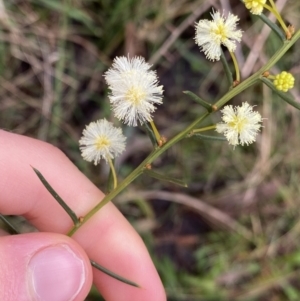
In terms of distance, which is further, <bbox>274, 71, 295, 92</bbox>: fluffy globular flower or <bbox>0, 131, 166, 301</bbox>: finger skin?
<bbox>0, 131, 166, 301</bbox>: finger skin

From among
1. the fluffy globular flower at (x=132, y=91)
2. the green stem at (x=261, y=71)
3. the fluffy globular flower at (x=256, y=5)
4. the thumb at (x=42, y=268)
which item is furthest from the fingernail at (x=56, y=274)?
the fluffy globular flower at (x=256, y=5)

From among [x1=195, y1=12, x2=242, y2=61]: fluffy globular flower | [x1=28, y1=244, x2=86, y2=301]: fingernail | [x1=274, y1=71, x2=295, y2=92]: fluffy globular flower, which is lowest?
[x1=28, y1=244, x2=86, y2=301]: fingernail

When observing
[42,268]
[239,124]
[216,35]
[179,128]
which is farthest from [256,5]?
[179,128]

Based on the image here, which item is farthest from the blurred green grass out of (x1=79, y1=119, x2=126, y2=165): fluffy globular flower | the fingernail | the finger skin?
(x1=79, y1=119, x2=126, y2=165): fluffy globular flower

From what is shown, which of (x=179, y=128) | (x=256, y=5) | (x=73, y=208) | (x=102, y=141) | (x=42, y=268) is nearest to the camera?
(x=256, y=5)

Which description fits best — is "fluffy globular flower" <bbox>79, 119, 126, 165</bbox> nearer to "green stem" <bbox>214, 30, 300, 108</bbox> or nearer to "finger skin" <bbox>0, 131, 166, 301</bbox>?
"green stem" <bbox>214, 30, 300, 108</bbox>

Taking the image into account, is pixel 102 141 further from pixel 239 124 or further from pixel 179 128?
pixel 179 128
